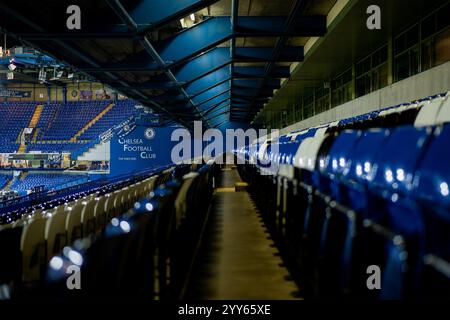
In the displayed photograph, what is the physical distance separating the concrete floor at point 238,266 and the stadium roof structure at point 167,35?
271 centimetres

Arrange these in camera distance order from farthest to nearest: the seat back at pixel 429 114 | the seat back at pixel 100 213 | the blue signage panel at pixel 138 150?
1. the blue signage panel at pixel 138 150
2. the seat back at pixel 100 213
3. the seat back at pixel 429 114

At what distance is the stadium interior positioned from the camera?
108cm

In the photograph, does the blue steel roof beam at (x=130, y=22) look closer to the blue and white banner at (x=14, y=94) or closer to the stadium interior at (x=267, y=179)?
the stadium interior at (x=267, y=179)

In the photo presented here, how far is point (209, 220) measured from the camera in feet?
14.5

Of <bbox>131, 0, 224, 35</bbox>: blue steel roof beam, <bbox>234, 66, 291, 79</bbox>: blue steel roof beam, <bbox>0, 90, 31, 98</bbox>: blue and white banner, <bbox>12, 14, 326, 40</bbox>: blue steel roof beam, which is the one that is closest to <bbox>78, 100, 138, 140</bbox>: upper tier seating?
<bbox>0, 90, 31, 98</bbox>: blue and white banner

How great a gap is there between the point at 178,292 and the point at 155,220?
26.1 inches

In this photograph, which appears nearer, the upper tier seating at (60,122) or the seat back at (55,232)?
the seat back at (55,232)

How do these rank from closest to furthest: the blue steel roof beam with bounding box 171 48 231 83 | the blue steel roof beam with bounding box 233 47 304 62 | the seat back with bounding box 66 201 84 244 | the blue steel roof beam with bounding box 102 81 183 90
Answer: the seat back with bounding box 66 201 84 244, the blue steel roof beam with bounding box 233 47 304 62, the blue steel roof beam with bounding box 171 48 231 83, the blue steel roof beam with bounding box 102 81 183 90

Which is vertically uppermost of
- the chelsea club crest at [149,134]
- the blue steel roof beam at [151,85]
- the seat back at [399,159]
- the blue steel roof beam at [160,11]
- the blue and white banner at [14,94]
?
the blue and white banner at [14,94]

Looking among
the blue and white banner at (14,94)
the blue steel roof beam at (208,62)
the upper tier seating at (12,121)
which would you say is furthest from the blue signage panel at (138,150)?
the blue and white banner at (14,94)

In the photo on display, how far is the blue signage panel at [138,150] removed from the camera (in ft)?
70.2

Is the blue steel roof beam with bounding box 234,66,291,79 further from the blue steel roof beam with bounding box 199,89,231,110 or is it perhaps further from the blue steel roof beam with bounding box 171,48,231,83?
the blue steel roof beam with bounding box 199,89,231,110

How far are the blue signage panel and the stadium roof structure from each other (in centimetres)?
846
